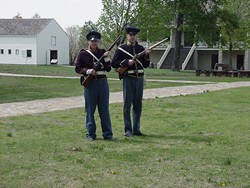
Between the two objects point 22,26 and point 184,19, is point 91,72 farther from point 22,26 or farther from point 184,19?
point 22,26

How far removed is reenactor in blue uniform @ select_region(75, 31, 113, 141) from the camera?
9.40m

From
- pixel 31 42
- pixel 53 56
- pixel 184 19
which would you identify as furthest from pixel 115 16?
pixel 53 56

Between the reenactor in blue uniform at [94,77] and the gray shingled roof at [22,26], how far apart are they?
66.9m

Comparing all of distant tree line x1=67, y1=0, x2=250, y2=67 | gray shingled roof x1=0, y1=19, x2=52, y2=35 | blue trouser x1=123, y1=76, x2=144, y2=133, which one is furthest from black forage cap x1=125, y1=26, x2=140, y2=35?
gray shingled roof x1=0, y1=19, x2=52, y2=35

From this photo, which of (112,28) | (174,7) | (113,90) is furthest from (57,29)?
(113,90)

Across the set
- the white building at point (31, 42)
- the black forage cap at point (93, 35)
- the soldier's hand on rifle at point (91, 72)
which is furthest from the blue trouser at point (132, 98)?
the white building at point (31, 42)

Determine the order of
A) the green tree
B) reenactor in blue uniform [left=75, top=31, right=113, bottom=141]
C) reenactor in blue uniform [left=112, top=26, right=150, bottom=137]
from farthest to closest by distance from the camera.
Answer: the green tree, reenactor in blue uniform [left=112, top=26, right=150, bottom=137], reenactor in blue uniform [left=75, top=31, right=113, bottom=141]

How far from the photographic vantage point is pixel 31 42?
75188 mm

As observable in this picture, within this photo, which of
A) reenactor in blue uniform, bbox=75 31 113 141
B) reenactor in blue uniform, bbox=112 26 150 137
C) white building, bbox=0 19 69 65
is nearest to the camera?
reenactor in blue uniform, bbox=75 31 113 141

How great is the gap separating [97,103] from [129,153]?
171cm

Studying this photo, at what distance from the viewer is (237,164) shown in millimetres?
7504

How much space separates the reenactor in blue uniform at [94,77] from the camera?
9398mm

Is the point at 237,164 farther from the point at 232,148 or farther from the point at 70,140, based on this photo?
the point at 70,140

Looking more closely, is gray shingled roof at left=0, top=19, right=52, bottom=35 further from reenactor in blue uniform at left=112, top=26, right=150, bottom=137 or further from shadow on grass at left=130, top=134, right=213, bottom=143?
shadow on grass at left=130, top=134, right=213, bottom=143
